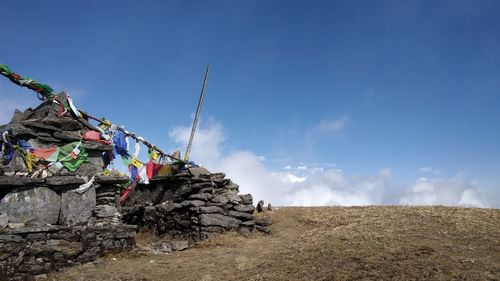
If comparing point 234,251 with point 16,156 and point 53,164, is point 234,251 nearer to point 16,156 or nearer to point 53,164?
point 53,164

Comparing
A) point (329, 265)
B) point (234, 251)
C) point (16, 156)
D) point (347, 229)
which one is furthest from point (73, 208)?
point (347, 229)

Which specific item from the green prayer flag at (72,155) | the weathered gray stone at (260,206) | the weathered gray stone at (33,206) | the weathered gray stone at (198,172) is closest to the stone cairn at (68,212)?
the weathered gray stone at (33,206)

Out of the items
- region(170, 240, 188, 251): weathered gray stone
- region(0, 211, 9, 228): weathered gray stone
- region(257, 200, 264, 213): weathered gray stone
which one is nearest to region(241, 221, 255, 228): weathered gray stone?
region(257, 200, 264, 213): weathered gray stone

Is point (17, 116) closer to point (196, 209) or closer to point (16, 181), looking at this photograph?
point (16, 181)

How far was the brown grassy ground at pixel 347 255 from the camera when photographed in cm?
984

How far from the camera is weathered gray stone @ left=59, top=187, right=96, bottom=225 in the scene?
13.1m

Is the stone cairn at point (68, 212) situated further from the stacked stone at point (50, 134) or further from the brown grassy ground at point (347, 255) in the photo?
the brown grassy ground at point (347, 255)

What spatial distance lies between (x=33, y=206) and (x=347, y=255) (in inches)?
400

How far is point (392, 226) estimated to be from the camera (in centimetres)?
1473

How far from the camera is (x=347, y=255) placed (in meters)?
11.2

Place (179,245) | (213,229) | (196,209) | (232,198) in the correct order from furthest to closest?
(232,198) < (196,209) < (213,229) < (179,245)


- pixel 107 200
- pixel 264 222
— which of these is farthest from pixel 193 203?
pixel 107 200

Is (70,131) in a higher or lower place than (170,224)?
higher

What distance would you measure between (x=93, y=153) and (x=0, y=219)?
12.6ft
